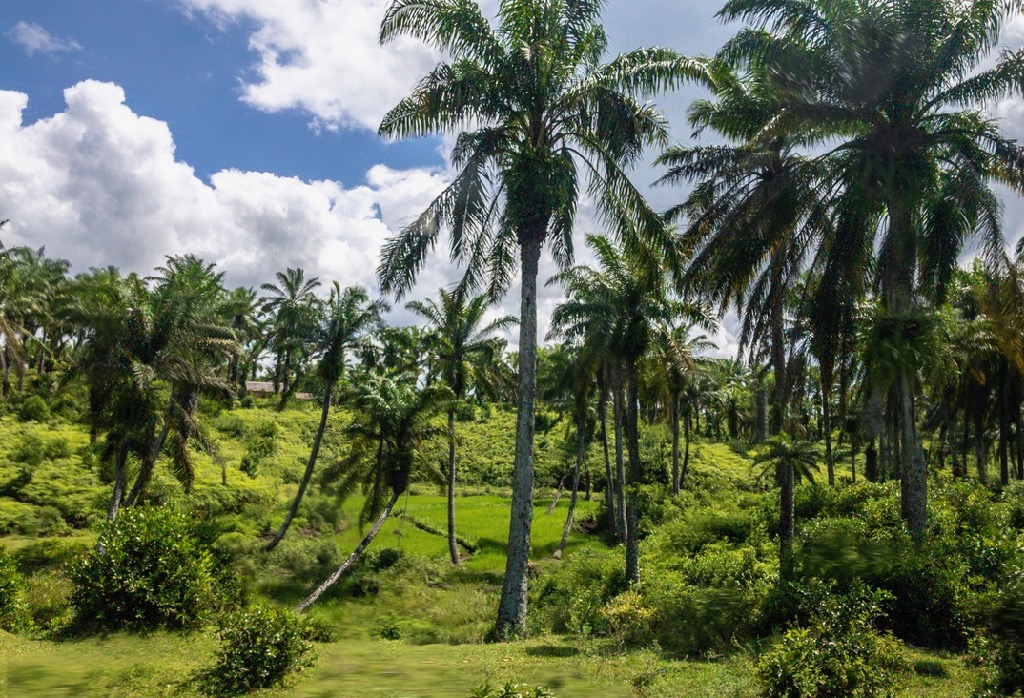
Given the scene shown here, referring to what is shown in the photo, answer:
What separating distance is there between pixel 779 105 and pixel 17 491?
109 ft

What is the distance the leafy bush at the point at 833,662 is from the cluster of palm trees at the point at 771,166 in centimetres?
682

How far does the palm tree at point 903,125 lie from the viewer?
14047 mm

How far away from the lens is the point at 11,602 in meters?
14.4

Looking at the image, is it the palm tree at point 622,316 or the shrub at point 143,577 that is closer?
the shrub at point 143,577

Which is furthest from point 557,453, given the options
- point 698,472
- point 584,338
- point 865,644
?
point 865,644

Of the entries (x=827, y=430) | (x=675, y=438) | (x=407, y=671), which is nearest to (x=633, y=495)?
(x=827, y=430)

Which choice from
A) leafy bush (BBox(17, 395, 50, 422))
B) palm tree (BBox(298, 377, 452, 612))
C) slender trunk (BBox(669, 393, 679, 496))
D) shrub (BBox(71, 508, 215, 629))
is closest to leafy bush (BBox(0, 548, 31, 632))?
shrub (BBox(71, 508, 215, 629))

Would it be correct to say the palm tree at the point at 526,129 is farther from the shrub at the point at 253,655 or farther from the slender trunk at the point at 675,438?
the slender trunk at the point at 675,438

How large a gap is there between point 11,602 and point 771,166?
2216 cm

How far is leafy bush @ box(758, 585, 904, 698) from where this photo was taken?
25.2 feet

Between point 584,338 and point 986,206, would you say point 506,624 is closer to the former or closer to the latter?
point 584,338

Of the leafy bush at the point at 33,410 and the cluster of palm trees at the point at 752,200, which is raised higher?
the cluster of palm trees at the point at 752,200

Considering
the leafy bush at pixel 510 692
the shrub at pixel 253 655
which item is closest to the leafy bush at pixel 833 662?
the leafy bush at pixel 510 692

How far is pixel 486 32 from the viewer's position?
53.2ft
